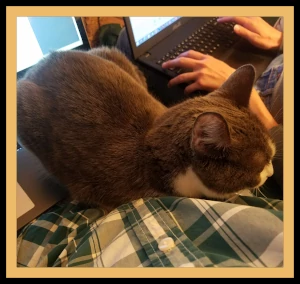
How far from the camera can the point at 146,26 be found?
→ 3.26 feet

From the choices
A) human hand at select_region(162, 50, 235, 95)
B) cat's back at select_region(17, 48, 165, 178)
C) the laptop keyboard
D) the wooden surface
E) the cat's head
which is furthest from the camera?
the wooden surface

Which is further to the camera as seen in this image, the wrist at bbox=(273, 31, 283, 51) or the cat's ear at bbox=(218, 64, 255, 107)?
the wrist at bbox=(273, 31, 283, 51)

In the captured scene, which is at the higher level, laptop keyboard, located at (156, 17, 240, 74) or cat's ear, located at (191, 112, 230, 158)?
laptop keyboard, located at (156, 17, 240, 74)

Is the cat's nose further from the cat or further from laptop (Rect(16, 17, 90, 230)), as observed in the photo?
laptop (Rect(16, 17, 90, 230))

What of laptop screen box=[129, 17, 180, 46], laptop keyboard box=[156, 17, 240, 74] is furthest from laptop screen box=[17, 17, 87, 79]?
laptop keyboard box=[156, 17, 240, 74]

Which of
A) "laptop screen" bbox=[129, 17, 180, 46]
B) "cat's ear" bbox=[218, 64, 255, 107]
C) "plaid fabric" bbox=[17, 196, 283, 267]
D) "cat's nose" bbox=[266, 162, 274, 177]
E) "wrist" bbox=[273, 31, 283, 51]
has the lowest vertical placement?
"cat's nose" bbox=[266, 162, 274, 177]

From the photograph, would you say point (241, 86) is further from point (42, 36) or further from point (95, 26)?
point (95, 26)

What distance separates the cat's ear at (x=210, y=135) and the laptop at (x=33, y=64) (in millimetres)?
458

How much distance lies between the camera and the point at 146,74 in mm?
1117

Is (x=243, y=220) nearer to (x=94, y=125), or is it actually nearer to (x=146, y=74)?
(x=94, y=125)

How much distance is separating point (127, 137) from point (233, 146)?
30 centimetres

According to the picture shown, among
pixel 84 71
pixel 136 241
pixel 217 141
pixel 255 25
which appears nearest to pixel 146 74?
pixel 84 71

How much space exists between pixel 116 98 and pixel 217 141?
34 cm

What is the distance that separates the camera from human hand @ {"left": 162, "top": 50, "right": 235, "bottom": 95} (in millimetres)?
934
